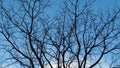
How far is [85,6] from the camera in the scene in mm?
23547

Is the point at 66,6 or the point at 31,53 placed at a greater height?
the point at 66,6

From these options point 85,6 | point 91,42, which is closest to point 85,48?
point 91,42

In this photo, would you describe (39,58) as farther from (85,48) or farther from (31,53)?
(85,48)

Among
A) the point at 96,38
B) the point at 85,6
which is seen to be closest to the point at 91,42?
the point at 96,38

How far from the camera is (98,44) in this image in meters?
23.3

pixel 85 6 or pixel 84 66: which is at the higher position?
pixel 85 6

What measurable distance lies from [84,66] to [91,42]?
1.36m

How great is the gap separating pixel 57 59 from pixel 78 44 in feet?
4.04

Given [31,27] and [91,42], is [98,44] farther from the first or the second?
[31,27]

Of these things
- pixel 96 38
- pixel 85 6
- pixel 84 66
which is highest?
pixel 85 6

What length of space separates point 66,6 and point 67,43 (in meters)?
1.77

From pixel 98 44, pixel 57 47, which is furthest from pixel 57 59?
pixel 98 44

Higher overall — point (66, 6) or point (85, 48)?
point (66, 6)

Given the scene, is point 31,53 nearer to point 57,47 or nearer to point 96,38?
point 57,47
